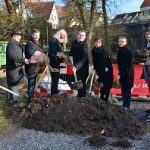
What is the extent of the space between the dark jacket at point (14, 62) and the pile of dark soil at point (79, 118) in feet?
4.10

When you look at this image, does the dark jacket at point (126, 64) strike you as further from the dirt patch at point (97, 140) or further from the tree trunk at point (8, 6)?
the tree trunk at point (8, 6)

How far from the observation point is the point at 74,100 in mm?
8258

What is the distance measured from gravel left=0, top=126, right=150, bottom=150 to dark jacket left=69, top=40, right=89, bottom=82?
2.58 m

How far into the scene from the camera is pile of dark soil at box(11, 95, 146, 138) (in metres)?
7.52

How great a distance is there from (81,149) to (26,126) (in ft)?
5.43

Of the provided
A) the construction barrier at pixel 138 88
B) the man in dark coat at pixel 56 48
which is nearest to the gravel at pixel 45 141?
the man in dark coat at pixel 56 48

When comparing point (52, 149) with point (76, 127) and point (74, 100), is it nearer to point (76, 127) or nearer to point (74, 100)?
point (76, 127)

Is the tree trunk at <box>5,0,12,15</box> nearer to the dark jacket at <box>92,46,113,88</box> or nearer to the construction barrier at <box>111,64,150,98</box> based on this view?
the construction barrier at <box>111,64,150,98</box>

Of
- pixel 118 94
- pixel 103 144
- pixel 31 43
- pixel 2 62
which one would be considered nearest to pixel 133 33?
pixel 2 62

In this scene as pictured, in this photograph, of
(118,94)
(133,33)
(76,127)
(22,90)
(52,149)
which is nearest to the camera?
(52,149)

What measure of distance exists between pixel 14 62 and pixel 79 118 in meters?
2.36

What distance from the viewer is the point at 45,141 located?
6980 mm

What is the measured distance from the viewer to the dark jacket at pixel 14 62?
364 inches

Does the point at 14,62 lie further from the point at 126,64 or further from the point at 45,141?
the point at 45,141
